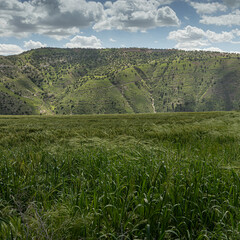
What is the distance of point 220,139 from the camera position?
10828 millimetres

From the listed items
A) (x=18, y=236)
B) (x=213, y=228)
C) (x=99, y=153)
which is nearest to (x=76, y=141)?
(x=99, y=153)

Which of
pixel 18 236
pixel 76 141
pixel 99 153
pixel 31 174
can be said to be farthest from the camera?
pixel 76 141

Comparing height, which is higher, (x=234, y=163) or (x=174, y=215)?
(x=234, y=163)

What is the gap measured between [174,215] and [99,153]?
3723 millimetres

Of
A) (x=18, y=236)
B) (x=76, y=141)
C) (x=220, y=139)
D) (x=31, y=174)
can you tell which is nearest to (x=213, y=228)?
(x=18, y=236)

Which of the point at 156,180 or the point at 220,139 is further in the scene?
the point at 220,139

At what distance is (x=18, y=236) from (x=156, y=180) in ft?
9.00

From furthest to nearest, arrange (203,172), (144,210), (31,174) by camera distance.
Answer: (31,174) < (203,172) < (144,210)

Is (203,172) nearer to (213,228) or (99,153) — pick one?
(213,228)

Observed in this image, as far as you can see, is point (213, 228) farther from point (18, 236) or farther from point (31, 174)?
point (31, 174)

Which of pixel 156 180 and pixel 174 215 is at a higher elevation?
pixel 156 180

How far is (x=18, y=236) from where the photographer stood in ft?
10.0

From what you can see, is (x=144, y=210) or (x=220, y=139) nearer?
(x=144, y=210)

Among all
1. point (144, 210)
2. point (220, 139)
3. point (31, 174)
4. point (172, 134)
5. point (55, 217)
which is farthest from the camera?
point (172, 134)
